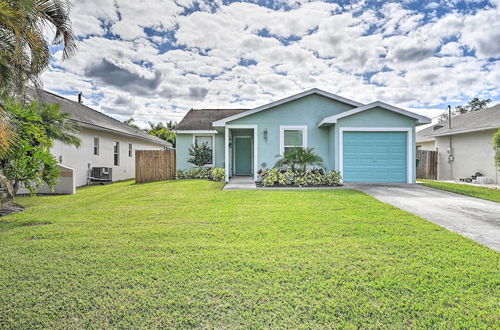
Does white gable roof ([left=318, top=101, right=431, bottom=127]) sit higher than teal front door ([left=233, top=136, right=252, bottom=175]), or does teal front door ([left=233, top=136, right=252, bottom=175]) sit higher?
white gable roof ([left=318, top=101, right=431, bottom=127])

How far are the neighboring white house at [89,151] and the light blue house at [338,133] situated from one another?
21.2 ft

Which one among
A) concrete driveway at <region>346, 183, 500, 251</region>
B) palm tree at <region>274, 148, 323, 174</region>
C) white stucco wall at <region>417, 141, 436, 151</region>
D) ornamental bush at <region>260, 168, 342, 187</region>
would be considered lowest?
concrete driveway at <region>346, 183, 500, 251</region>

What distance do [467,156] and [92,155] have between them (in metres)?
20.9

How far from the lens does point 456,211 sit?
256 inches

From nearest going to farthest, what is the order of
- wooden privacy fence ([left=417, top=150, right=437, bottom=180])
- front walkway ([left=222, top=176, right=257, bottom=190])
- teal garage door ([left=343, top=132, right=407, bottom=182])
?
front walkway ([left=222, top=176, right=257, bottom=190]) → teal garage door ([left=343, top=132, right=407, bottom=182]) → wooden privacy fence ([left=417, top=150, right=437, bottom=180])

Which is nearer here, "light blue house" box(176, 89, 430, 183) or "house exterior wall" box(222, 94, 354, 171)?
"light blue house" box(176, 89, 430, 183)

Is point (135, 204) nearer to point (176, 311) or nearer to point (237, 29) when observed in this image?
point (176, 311)

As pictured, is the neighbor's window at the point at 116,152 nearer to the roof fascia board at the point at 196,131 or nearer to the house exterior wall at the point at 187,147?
the house exterior wall at the point at 187,147

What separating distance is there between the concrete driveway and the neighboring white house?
1165cm

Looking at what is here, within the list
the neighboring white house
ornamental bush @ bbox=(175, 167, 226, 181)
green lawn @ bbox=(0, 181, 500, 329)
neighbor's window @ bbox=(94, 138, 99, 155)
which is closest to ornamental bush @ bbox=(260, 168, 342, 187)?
ornamental bush @ bbox=(175, 167, 226, 181)

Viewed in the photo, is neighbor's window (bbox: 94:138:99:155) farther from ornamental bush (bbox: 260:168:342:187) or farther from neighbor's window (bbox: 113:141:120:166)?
A: ornamental bush (bbox: 260:168:342:187)

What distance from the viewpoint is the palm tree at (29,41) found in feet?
15.1

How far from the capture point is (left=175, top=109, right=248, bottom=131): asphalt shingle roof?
17530 millimetres

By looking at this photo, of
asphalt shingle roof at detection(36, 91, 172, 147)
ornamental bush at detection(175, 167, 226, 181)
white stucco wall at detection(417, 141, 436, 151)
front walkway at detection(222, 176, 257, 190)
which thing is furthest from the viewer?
white stucco wall at detection(417, 141, 436, 151)
